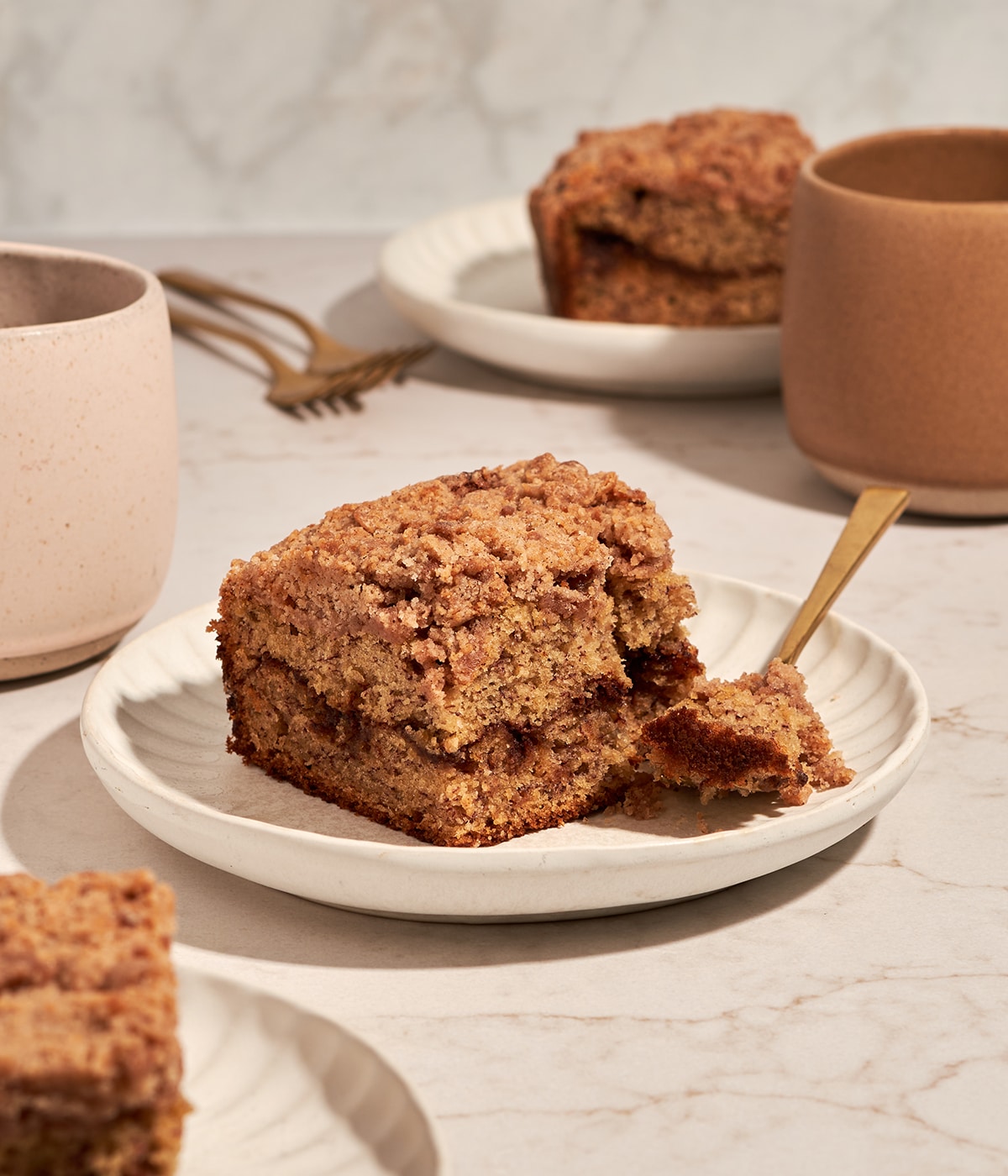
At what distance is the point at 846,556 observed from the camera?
1.75 meters

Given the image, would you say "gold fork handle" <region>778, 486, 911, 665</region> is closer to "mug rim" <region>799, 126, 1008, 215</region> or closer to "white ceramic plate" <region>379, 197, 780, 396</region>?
"mug rim" <region>799, 126, 1008, 215</region>

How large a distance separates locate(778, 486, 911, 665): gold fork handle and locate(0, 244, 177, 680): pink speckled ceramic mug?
27.0 inches

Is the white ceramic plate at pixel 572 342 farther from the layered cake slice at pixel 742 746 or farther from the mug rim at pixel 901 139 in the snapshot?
the layered cake slice at pixel 742 746

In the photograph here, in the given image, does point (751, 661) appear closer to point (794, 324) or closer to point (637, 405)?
point (794, 324)

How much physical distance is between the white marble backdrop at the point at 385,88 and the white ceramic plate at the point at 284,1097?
3.10m

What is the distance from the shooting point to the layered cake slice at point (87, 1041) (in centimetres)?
89

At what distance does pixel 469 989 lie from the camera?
124 centimetres

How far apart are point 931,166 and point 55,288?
4.16 feet

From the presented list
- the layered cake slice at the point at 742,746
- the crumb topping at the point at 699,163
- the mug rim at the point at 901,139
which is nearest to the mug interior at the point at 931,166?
the mug rim at the point at 901,139

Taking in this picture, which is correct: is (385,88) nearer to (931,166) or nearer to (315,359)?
(315,359)

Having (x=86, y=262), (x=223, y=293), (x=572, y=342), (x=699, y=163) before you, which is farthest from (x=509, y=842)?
(x=223, y=293)

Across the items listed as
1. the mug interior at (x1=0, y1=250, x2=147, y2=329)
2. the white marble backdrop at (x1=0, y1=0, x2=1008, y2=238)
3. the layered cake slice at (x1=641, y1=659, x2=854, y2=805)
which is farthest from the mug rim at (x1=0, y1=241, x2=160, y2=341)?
the white marble backdrop at (x1=0, y1=0, x2=1008, y2=238)

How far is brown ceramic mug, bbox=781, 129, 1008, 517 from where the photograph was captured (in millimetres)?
2014

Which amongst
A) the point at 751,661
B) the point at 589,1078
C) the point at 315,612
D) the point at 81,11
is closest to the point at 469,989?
the point at 589,1078
